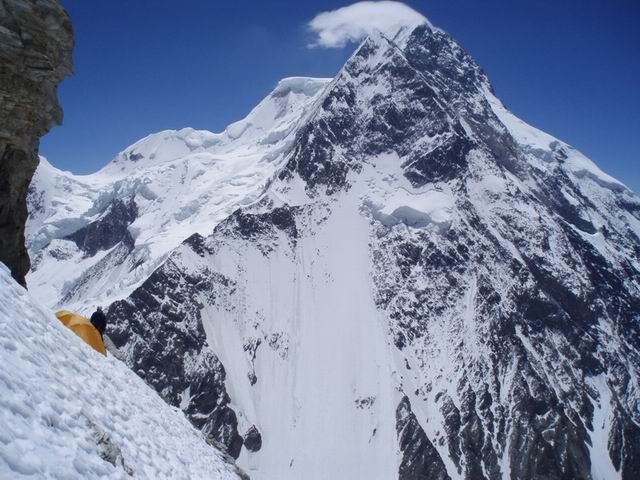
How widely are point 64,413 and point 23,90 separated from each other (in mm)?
14122

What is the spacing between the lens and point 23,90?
20.0 m

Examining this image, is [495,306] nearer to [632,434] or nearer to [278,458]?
[632,434]

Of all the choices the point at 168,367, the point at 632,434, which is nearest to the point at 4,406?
the point at 168,367

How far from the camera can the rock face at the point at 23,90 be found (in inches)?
749

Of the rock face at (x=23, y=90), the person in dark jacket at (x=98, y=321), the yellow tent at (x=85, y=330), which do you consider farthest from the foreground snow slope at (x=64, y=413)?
the rock face at (x=23, y=90)

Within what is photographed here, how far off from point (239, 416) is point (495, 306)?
3683 inches

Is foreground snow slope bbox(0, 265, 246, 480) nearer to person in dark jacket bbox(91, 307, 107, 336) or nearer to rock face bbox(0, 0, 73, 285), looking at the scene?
person in dark jacket bbox(91, 307, 107, 336)

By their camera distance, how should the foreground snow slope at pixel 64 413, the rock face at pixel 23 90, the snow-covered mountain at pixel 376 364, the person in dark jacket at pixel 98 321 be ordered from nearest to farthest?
the foreground snow slope at pixel 64 413
the rock face at pixel 23 90
the person in dark jacket at pixel 98 321
the snow-covered mountain at pixel 376 364

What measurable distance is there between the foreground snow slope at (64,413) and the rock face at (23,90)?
9.00m

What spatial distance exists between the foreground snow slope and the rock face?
355 inches

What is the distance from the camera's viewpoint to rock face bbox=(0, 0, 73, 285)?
749 inches

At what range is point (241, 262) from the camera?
188750 millimetres

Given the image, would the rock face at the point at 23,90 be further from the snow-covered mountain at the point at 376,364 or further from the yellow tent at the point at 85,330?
the snow-covered mountain at the point at 376,364

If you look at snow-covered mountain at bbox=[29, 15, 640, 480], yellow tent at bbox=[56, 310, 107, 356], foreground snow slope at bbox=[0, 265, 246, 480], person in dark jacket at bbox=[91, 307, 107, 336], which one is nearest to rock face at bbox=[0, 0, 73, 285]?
yellow tent at bbox=[56, 310, 107, 356]
